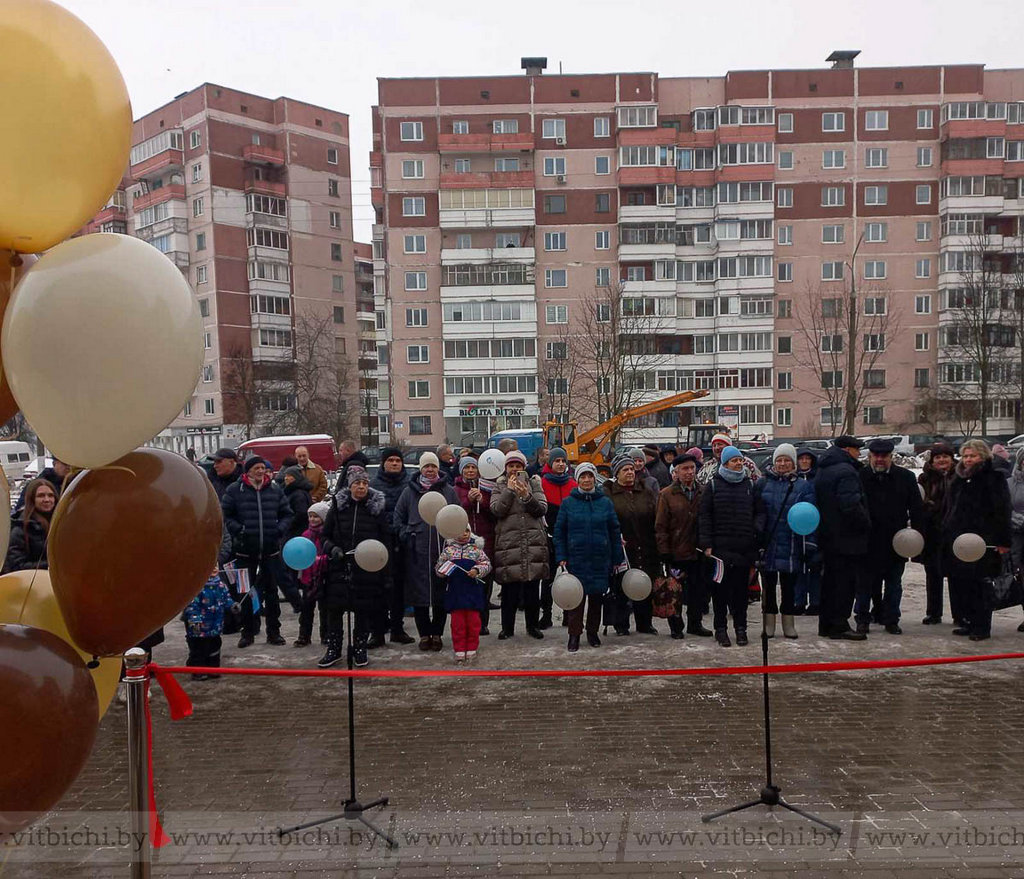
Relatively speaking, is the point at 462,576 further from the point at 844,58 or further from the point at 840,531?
the point at 844,58

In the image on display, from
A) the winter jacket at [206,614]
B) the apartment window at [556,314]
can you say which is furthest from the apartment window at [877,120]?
the winter jacket at [206,614]

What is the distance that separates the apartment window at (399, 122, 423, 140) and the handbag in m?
49.3

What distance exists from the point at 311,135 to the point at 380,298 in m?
16.2

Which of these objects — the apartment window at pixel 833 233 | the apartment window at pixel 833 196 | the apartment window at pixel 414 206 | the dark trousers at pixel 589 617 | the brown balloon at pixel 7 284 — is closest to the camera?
the brown balloon at pixel 7 284

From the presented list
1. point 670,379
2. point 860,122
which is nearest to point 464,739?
point 670,379

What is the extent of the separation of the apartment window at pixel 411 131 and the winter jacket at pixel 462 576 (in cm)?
4847

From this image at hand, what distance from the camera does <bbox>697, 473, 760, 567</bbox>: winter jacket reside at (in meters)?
7.39

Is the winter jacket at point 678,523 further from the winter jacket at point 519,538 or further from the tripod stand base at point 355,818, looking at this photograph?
the tripod stand base at point 355,818

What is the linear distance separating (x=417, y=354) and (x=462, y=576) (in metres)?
45.4

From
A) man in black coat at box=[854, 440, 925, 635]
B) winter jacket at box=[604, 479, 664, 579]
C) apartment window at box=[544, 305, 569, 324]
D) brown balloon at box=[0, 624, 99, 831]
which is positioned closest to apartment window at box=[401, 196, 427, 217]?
apartment window at box=[544, 305, 569, 324]

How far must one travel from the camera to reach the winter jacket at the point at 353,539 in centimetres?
712

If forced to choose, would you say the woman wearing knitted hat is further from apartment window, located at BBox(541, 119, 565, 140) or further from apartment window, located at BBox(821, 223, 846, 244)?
apartment window, located at BBox(821, 223, 846, 244)

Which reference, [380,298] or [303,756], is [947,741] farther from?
[380,298]

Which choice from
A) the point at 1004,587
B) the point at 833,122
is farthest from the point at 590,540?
the point at 833,122
